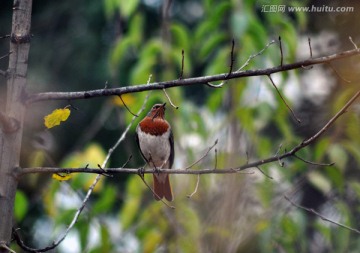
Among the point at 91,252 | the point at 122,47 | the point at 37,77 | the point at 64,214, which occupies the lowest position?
the point at 37,77

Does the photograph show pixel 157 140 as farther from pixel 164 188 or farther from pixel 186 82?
pixel 186 82

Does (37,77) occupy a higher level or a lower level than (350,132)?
lower

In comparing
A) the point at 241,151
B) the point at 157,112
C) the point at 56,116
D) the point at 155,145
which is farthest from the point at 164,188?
the point at 56,116

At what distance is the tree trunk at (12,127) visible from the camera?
113 inches

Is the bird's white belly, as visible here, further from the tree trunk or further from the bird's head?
the tree trunk

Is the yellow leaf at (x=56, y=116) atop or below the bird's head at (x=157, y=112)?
atop

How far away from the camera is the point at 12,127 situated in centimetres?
290

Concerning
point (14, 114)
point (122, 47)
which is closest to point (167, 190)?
point (122, 47)

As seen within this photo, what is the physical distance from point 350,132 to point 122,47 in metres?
1.53

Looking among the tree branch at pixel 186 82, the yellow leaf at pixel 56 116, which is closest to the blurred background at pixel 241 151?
the tree branch at pixel 186 82

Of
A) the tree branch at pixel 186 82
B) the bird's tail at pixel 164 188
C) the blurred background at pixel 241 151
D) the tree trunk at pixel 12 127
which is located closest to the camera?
the tree branch at pixel 186 82

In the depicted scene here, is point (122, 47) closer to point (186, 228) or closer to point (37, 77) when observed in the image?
point (186, 228)

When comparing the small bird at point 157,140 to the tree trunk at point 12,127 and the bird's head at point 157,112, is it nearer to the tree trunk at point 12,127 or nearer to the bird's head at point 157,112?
the bird's head at point 157,112

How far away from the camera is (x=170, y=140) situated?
4.96 meters
